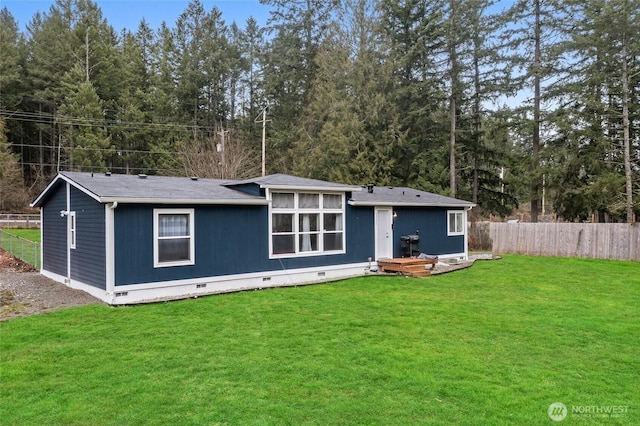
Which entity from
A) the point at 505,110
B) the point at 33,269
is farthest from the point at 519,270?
the point at 33,269

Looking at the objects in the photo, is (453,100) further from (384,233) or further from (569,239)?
(384,233)

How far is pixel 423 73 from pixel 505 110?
5486 millimetres

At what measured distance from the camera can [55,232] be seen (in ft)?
38.1

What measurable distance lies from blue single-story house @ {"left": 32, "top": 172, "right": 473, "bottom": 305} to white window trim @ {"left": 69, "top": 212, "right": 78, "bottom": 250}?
0.02 meters

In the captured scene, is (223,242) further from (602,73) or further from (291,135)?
(291,135)

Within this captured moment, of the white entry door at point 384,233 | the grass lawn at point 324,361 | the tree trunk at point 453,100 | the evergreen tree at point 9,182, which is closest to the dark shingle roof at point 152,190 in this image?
the grass lawn at point 324,361

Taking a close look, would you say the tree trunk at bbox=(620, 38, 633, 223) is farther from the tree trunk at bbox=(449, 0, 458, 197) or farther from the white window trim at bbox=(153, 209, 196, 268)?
the white window trim at bbox=(153, 209, 196, 268)

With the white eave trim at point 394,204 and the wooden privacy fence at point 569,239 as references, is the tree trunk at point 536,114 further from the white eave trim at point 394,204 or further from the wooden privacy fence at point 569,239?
the white eave trim at point 394,204

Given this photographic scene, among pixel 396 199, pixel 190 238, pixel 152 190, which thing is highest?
pixel 152 190

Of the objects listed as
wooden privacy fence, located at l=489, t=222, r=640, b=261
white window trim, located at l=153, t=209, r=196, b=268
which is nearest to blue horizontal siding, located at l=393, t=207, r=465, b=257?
wooden privacy fence, located at l=489, t=222, r=640, b=261

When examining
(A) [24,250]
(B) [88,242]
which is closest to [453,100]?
(B) [88,242]

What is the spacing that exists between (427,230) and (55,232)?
37.4ft

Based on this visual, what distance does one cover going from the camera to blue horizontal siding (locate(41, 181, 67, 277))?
36.1 feet

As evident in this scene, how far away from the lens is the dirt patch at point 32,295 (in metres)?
8.20
